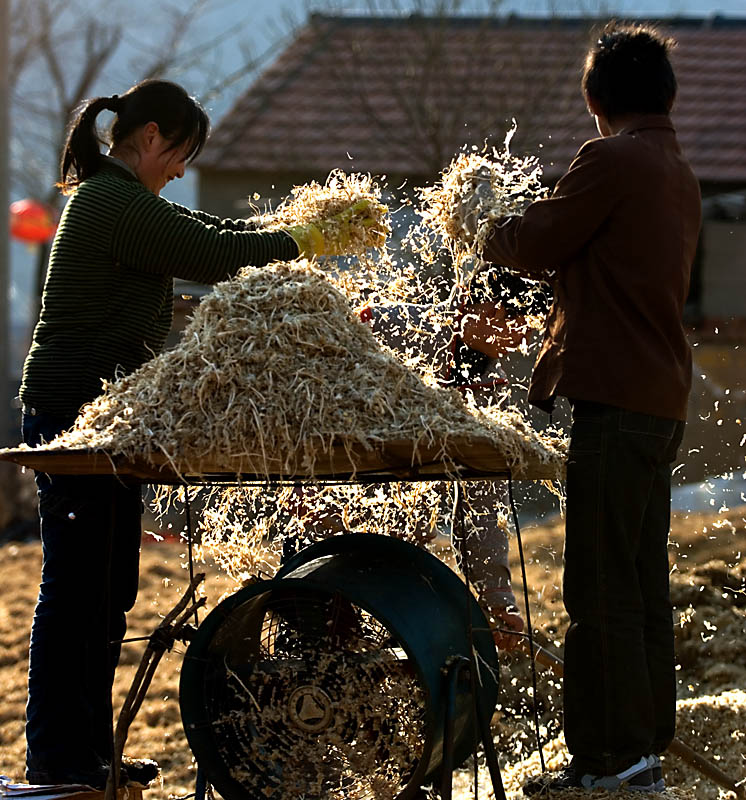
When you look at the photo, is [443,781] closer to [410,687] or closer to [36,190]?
[410,687]

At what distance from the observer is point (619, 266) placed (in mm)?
2797

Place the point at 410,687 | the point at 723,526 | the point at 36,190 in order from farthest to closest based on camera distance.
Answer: the point at 36,190 → the point at 723,526 → the point at 410,687

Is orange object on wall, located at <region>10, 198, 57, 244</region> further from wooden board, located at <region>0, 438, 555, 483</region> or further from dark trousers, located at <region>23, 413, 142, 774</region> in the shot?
wooden board, located at <region>0, 438, 555, 483</region>

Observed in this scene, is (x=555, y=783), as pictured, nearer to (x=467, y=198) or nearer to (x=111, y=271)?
(x=467, y=198)

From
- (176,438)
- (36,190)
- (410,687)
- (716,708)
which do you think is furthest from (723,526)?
(36,190)

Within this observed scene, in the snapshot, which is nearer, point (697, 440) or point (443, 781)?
point (443, 781)

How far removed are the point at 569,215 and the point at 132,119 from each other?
1.16 m

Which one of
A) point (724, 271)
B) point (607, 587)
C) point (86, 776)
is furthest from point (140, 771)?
point (724, 271)

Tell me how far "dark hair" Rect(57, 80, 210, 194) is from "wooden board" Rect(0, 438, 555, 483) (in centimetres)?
96

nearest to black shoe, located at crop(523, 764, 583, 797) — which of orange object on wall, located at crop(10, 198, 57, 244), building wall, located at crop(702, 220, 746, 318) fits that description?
building wall, located at crop(702, 220, 746, 318)

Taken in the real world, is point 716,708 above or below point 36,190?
below

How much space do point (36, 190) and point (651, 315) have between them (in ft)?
57.9

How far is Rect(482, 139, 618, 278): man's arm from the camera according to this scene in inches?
110

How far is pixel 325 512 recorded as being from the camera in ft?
11.1
